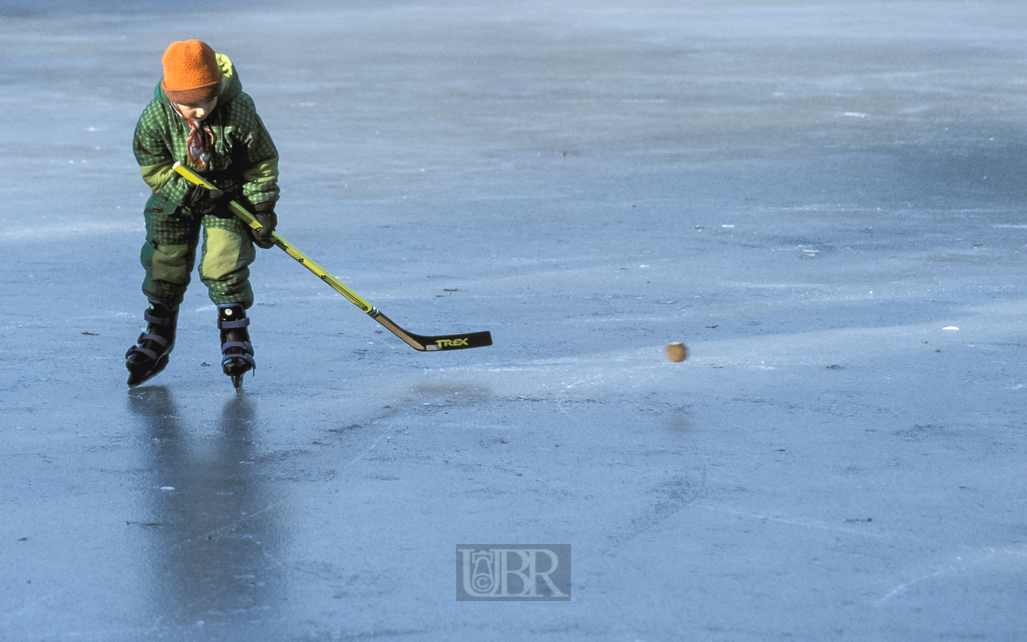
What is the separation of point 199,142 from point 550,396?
1510 millimetres

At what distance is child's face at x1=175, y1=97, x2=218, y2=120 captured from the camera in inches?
166

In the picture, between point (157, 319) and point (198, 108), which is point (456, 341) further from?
point (198, 108)

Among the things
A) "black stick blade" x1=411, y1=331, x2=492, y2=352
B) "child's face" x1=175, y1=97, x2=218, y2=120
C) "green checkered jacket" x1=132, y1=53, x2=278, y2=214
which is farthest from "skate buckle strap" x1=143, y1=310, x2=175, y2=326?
"black stick blade" x1=411, y1=331, x2=492, y2=352

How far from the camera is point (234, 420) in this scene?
426 cm

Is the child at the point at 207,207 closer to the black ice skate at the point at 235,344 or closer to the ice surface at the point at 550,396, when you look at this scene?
the black ice skate at the point at 235,344

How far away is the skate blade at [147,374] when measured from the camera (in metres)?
4.55

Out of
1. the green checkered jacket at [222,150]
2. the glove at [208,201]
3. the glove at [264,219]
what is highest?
the green checkered jacket at [222,150]

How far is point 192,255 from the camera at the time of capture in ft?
15.5

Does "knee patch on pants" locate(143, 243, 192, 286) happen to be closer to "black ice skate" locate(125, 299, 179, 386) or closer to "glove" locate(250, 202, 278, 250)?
"black ice skate" locate(125, 299, 179, 386)

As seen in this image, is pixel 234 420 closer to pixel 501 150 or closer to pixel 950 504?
pixel 950 504

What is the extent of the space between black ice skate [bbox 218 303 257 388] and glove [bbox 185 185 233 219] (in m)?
0.34

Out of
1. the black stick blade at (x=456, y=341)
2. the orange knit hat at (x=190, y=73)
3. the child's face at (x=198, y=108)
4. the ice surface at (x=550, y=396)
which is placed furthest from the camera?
the black stick blade at (x=456, y=341)

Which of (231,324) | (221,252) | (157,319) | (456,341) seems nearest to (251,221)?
(221,252)

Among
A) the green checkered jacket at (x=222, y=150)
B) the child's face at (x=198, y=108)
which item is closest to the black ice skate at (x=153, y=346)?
the green checkered jacket at (x=222, y=150)
